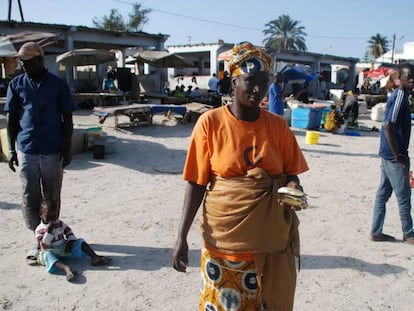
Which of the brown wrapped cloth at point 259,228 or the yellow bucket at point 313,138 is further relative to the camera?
the yellow bucket at point 313,138

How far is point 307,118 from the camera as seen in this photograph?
12.4 meters

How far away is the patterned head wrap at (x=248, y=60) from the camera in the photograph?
6.04ft

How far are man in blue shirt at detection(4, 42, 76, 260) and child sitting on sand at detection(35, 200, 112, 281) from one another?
21 cm

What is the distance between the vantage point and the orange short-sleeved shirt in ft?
5.88

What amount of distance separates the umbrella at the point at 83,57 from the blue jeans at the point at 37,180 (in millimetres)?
12837

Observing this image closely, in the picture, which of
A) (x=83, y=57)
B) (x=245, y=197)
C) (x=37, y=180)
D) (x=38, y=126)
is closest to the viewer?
(x=245, y=197)

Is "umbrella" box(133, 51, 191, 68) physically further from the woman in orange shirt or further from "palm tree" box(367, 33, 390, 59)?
"palm tree" box(367, 33, 390, 59)

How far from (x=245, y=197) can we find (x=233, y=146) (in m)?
0.23

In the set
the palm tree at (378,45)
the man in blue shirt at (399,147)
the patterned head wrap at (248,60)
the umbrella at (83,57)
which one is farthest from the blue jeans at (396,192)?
the palm tree at (378,45)

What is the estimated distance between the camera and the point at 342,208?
5137 mm

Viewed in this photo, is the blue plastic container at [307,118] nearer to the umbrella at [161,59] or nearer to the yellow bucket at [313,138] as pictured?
the yellow bucket at [313,138]

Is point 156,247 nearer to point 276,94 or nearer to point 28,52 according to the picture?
point 28,52

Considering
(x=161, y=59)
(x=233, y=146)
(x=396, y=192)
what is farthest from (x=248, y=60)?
(x=161, y=59)

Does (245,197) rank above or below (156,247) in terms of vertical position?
above
